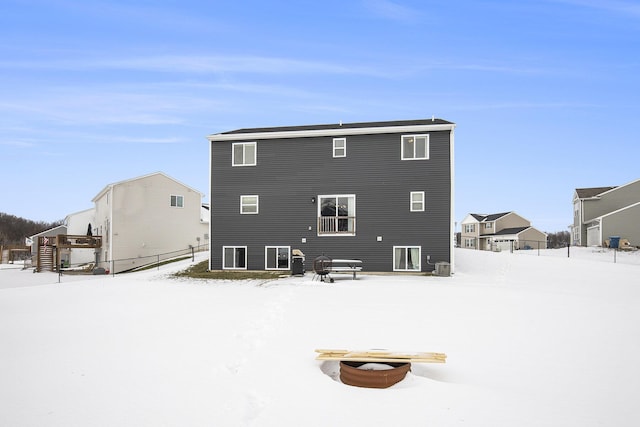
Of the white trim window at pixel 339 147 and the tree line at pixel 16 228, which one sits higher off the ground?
the white trim window at pixel 339 147

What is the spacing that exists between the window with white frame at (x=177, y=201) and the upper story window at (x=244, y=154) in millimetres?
11824

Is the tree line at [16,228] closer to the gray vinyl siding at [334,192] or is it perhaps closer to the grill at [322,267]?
the gray vinyl siding at [334,192]

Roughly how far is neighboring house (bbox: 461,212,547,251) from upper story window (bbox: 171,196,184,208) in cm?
3694

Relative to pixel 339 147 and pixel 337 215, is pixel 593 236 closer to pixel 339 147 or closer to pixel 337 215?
pixel 337 215

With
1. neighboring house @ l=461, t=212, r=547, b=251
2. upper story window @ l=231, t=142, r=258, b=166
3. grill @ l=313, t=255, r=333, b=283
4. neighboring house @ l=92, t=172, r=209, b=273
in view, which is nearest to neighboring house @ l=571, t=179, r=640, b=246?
neighboring house @ l=461, t=212, r=547, b=251

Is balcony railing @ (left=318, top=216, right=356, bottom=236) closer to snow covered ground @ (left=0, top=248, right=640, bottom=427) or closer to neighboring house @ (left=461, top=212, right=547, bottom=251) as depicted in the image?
snow covered ground @ (left=0, top=248, right=640, bottom=427)

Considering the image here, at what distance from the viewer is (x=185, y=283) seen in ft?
77.8

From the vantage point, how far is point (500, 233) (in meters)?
64.2

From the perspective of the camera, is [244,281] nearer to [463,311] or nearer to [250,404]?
[463,311]

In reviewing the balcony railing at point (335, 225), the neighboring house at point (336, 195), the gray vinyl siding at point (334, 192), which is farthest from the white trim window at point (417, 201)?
the balcony railing at point (335, 225)

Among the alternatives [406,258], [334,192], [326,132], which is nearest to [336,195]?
[334,192]

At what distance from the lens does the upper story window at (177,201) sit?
3806cm

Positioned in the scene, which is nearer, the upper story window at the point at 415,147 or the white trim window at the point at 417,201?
the white trim window at the point at 417,201

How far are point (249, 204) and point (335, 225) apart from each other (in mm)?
5288
